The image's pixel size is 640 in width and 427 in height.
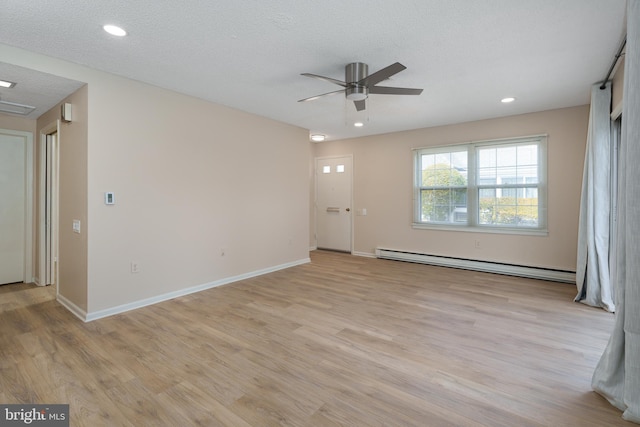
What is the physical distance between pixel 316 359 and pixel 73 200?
314 cm

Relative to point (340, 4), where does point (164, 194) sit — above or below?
below

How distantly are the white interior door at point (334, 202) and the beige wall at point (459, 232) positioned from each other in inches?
8.3

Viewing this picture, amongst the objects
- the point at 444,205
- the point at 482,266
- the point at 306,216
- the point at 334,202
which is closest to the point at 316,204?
the point at 334,202

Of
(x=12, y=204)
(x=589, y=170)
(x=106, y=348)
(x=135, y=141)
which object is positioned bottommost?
(x=106, y=348)

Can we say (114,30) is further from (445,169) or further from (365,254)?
(365,254)

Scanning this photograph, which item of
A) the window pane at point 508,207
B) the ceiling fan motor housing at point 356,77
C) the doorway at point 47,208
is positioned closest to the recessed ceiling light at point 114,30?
the ceiling fan motor housing at point 356,77

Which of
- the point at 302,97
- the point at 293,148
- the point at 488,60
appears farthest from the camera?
the point at 293,148

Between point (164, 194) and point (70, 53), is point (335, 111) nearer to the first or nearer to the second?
point (164, 194)

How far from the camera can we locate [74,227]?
3.30 meters

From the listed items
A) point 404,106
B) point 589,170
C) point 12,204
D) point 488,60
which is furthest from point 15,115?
point 589,170

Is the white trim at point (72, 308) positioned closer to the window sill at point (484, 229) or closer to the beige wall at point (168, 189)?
the beige wall at point (168, 189)

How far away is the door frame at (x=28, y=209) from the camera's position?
14.3 ft

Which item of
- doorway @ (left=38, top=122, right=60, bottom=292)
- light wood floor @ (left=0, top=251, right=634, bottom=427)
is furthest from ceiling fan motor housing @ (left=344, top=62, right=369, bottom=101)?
doorway @ (left=38, top=122, right=60, bottom=292)

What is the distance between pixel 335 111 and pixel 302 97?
0.76 metres
